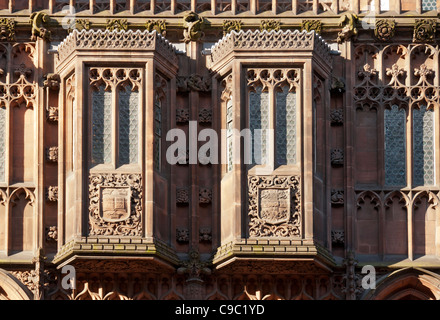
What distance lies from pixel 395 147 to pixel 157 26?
5986 millimetres

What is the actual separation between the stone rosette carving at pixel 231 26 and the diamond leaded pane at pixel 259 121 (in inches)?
72.1

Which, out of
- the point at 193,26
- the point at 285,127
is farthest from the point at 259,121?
the point at 193,26

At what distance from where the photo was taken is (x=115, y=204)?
182 ft

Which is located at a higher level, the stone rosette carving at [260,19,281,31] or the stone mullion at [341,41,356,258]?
the stone rosette carving at [260,19,281,31]

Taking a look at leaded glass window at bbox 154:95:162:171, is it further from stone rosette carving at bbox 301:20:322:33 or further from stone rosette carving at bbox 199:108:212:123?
stone rosette carving at bbox 301:20:322:33

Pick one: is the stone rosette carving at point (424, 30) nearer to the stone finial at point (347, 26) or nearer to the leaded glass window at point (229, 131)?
the stone finial at point (347, 26)

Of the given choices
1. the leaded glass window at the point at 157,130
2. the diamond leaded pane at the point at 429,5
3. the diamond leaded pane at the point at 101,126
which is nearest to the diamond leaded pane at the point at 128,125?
the diamond leaded pane at the point at 101,126

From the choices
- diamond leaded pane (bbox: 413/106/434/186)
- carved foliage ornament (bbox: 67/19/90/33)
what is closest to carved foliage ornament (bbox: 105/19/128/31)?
carved foliage ornament (bbox: 67/19/90/33)

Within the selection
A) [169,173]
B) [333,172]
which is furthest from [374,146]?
[169,173]

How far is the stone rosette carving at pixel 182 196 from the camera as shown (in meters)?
56.5

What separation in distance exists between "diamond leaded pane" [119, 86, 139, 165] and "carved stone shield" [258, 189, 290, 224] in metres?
2.93

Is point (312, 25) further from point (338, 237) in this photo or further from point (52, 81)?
point (52, 81)

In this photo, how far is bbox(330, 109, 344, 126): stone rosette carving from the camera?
57.1 meters
